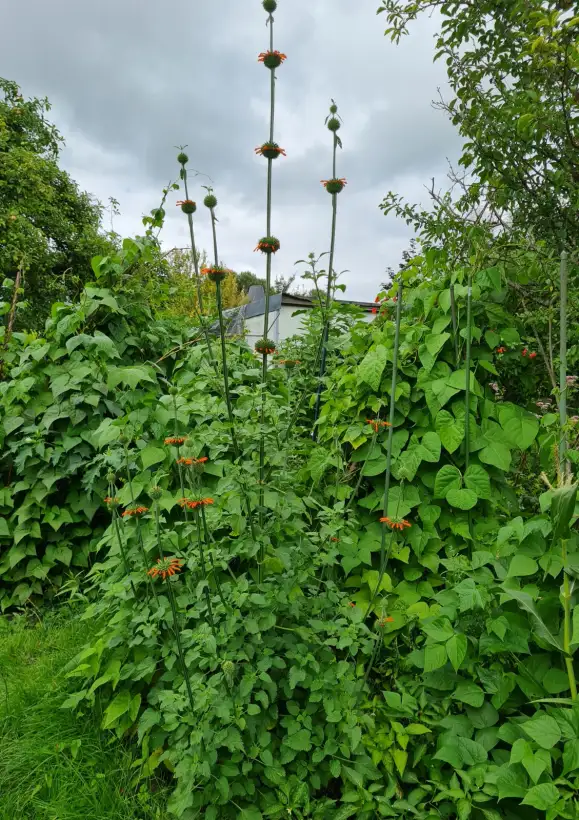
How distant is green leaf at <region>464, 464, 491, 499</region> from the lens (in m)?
1.66

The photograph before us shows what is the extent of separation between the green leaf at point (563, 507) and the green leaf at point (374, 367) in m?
0.74

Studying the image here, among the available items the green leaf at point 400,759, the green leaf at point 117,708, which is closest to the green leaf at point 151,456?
the green leaf at point 117,708

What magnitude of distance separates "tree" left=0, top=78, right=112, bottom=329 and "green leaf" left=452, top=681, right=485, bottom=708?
8928mm

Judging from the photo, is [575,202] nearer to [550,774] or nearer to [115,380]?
[550,774]

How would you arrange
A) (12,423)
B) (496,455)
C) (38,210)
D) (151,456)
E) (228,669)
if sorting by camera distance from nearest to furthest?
(228,669) < (496,455) < (151,456) < (12,423) < (38,210)

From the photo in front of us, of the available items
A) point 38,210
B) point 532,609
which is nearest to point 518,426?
point 532,609

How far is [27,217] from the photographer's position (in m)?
10.5

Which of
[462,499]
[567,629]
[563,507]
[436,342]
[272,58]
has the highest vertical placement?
[272,58]

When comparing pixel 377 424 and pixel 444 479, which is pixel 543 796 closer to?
pixel 444 479

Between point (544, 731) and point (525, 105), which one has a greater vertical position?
point (525, 105)

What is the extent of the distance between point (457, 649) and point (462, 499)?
0.47 meters

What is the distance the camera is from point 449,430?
Result: 68.4 inches

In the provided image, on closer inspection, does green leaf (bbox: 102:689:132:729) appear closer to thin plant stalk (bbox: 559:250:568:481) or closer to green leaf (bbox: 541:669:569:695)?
green leaf (bbox: 541:669:569:695)

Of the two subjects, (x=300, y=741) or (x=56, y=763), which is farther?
(x=56, y=763)
